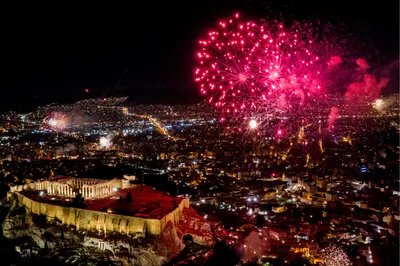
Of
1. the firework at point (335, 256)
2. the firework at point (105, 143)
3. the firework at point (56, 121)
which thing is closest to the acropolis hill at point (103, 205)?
the firework at point (335, 256)

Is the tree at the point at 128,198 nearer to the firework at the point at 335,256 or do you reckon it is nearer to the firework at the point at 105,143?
the firework at the point at 335,256

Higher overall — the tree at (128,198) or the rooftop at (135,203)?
the tree at (128,198)

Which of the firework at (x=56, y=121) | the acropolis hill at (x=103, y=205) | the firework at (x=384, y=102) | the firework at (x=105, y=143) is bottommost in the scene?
the acropolis hill at (x=103, y=205)

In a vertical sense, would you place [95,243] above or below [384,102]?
below

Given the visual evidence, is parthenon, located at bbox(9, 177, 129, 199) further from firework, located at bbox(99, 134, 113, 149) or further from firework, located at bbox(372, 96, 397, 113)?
firework, located at bbox(99, 134, 113, 149)

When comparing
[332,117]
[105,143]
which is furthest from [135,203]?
[105,143]

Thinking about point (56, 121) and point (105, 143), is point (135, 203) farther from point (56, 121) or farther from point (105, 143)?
point (56, 121)

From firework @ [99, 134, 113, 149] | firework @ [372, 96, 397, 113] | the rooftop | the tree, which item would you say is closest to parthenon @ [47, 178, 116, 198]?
the rooftop

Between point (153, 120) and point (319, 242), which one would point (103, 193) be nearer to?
point (319, 242)
